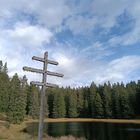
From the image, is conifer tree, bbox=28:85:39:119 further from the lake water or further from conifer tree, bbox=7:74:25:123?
the lake water

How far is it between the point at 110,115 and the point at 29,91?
36404 millimetres

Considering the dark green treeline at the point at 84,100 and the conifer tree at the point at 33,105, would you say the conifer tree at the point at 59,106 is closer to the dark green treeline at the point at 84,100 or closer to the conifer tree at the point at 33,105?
the dark green treeline at the point at 84,100

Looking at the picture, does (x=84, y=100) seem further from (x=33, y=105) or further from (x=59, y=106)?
(x=33, y=105)

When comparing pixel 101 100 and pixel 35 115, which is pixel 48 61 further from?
pixel 101 100

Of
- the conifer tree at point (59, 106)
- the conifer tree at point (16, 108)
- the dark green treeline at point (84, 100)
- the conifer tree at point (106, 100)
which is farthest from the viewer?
the conifer tree at point (59, 106)

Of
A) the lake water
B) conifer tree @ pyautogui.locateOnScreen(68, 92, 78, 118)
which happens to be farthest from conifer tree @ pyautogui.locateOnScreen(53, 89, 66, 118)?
the lake water

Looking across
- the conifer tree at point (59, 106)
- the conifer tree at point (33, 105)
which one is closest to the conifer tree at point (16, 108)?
the conifer tree at point (33, 105)

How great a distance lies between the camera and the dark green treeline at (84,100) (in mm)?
99375

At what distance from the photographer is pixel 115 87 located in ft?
369

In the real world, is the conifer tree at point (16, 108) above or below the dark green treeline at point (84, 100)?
below

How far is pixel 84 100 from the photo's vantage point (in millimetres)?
124375

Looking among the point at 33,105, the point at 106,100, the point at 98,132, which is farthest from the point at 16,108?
the point at 106,100

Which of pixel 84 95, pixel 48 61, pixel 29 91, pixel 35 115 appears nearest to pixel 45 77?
pixel 48 61

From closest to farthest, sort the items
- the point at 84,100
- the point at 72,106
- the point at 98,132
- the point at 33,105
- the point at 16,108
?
the point at 98,132, the point at 16,108, the point at 33,105, the point at 72,106, the point at 84,100
